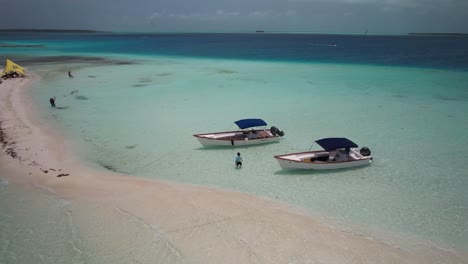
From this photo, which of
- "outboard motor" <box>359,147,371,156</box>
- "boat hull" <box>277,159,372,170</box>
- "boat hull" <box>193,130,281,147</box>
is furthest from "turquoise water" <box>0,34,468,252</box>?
"outboard motor" <box>359,147,371,156</box>

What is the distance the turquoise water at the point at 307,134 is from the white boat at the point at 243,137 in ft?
1.93

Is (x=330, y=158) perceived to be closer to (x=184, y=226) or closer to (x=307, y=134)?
(x=307, y=134)

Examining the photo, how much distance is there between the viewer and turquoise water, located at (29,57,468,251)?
15.2 metres

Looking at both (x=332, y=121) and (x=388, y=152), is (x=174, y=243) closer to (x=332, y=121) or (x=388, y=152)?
(x=388, y=152)

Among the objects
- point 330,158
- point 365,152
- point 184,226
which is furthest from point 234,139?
point 184,226

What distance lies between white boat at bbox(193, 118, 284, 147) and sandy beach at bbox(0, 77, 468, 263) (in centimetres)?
524

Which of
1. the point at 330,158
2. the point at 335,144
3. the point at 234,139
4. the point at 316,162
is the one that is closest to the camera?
the point at 316,162

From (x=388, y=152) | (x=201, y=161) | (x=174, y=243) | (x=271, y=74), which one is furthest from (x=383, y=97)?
(x=174, y=243)

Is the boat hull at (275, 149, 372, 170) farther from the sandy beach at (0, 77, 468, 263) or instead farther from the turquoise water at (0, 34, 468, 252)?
the sandy beach at (0, 77, 468, 263)

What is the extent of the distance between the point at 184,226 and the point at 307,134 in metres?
14.2

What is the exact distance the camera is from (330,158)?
1923cm

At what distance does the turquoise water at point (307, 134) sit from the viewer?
15156 millimetres

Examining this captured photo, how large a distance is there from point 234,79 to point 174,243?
133 feet

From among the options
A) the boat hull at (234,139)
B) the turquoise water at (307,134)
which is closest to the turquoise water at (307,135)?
the turquoise water at (307,134)
